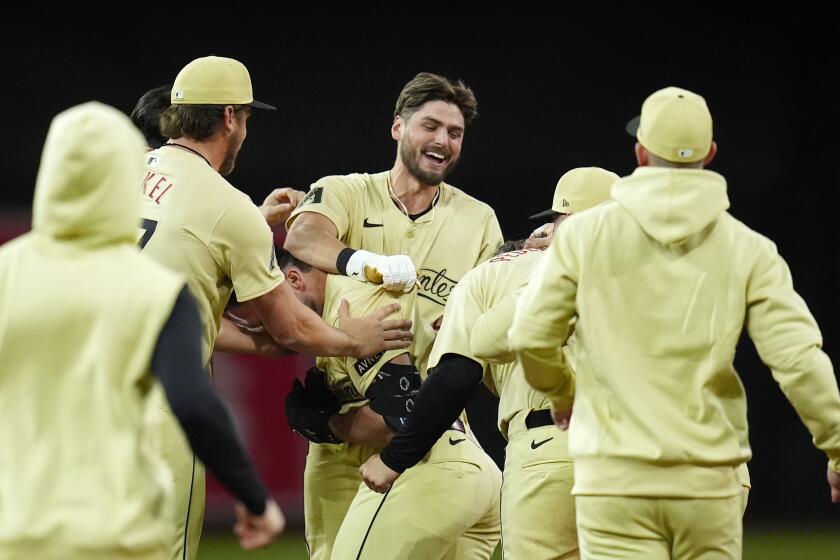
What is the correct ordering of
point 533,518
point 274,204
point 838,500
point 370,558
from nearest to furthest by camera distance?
point 838,500
point 533,518
point 370,558
point 274,204

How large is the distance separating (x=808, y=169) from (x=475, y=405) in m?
3.66

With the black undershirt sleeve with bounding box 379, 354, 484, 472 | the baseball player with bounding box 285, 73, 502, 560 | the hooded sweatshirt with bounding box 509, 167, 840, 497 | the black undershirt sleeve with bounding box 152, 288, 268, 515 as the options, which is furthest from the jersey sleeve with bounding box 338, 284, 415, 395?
the black undershirt sleeve with bounding box 152, 288, 268, 515

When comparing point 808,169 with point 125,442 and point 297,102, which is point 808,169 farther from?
point 125,442

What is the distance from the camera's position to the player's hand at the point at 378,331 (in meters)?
4.67

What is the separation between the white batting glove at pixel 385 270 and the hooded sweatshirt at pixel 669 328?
4.83 feet

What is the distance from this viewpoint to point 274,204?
5.70 metres

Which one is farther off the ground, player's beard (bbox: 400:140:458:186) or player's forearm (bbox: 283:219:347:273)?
player's beard (bbox: 400:140:458:186)

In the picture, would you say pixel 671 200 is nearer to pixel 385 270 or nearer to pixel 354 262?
pixel 385 270

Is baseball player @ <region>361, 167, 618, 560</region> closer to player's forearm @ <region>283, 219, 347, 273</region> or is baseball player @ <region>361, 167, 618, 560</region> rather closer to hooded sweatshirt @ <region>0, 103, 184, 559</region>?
player's forearm @ <region>283, 219, 347, 273</region>

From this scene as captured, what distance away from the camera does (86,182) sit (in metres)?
2.67

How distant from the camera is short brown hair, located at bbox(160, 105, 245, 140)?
459 centimetres

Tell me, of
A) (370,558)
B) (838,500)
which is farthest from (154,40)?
(838,500)

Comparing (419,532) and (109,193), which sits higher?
(109,193)

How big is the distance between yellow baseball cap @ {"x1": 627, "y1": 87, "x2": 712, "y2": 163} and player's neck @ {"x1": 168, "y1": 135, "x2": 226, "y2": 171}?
166cm
